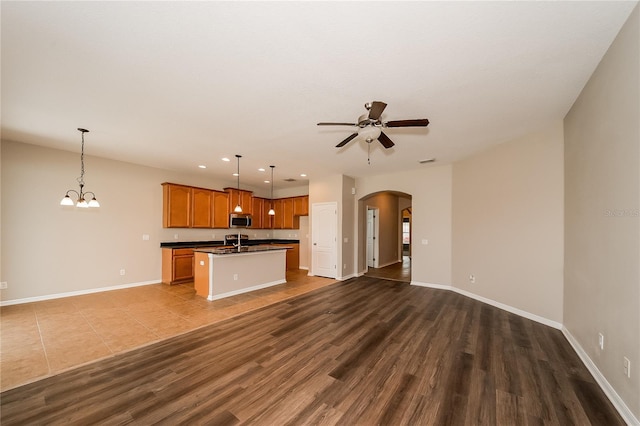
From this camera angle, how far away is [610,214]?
211 centimetres

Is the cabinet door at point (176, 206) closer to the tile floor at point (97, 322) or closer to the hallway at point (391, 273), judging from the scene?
the tile floor at point (97, 322)

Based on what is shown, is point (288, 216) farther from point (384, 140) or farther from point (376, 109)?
point (376, 109)

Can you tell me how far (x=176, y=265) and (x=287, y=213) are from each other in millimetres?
3788

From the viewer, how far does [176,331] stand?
3.24 m

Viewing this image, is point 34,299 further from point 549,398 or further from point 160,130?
point 549,398

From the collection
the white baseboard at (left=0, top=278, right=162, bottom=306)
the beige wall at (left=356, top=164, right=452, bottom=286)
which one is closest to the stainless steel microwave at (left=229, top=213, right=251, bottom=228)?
the white baseboard at (left=0, top=278, right=162, bottom=306)

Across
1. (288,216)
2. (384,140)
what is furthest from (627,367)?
(288,216)

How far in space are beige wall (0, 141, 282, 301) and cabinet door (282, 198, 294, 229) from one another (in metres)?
3.61

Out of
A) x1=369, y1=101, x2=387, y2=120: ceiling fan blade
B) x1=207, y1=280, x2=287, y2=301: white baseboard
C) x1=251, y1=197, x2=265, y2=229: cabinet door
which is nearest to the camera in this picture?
x1=369, y1=101, x2=387, y2=120: ceiling fan blade

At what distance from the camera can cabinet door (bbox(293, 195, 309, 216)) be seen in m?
8.13

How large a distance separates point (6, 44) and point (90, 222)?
4.24 meters

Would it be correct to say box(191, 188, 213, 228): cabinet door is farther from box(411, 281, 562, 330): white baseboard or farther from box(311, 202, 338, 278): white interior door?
box(411, 281, 562, 330): white baseboard

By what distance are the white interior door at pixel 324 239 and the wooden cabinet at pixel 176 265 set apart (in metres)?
3.32

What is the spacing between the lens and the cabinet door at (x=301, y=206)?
813 centimetres
